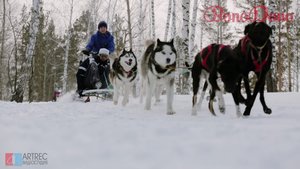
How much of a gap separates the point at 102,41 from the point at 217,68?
171 inches

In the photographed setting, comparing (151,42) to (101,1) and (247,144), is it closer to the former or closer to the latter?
(247,144)

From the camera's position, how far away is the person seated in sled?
7.57 m

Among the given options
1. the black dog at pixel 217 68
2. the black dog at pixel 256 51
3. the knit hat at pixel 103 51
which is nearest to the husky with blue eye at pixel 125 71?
the knit hat at pixel 103 51

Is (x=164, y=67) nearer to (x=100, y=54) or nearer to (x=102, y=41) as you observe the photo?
(x=100, y=54)

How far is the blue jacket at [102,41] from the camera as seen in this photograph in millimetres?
7836

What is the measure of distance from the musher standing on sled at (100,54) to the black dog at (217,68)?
3.47m

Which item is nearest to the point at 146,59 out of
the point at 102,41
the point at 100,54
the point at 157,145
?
the point at 100,54

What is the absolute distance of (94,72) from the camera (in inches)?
298

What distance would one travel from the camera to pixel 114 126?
3016mm

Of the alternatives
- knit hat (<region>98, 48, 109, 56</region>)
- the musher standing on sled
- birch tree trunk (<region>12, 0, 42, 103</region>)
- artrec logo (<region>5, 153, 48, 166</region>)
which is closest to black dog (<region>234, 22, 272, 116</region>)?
artrec logo (<region>5, 153, 48, 166</region>)

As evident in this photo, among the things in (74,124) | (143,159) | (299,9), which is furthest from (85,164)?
(299,9)

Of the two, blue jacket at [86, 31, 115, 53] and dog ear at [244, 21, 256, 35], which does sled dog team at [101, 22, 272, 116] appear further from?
blue jacket at [86, 31, 115, 53]

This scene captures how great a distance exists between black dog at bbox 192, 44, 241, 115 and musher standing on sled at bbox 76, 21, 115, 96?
11.4ft

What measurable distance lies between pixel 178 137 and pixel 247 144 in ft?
1.80
